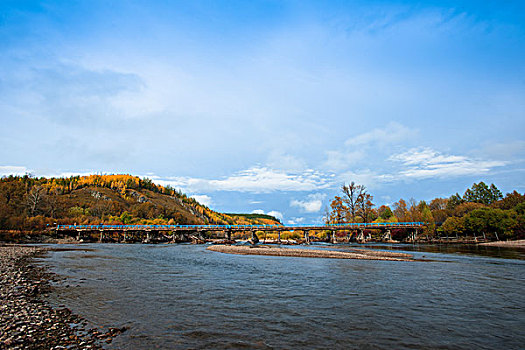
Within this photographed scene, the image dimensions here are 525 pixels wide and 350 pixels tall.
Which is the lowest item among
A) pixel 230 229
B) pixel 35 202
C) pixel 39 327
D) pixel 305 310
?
pixel 305 310

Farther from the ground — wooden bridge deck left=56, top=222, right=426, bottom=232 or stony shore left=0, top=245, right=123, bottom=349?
wooden bridge deck left=56, top=222, right=426, bottom=232

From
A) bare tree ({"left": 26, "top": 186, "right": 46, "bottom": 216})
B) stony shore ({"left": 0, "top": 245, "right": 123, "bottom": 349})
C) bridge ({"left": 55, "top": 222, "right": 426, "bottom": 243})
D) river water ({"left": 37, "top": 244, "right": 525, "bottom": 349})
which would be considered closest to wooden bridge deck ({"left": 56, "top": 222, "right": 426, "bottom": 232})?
bridge ({"left": 55, "top": 222, "right": 426, "bottom": 243})

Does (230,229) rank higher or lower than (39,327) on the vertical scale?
higher

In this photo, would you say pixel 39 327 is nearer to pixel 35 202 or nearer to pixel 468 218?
pixel 468 218

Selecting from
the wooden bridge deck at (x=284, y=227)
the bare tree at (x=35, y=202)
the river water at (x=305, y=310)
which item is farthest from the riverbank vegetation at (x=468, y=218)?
the bare tree at (x=35, y=202)

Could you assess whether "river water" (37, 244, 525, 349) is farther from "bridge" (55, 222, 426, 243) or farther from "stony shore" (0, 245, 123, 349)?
"bridge" (55, 222, 426, 243)

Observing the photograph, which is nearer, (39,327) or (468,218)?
(39,327)

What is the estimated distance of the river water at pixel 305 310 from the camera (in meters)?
10.9

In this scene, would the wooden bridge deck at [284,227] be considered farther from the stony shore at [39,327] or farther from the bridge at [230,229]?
the stony shore at [39,327]

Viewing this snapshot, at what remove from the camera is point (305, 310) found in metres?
15.2

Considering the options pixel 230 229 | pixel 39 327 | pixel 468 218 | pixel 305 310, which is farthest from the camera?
pixel 230 229

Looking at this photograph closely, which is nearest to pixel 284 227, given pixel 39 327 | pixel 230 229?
pixel 230 229

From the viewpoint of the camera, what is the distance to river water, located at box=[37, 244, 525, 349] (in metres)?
10.9

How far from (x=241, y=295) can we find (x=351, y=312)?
7317 mm
